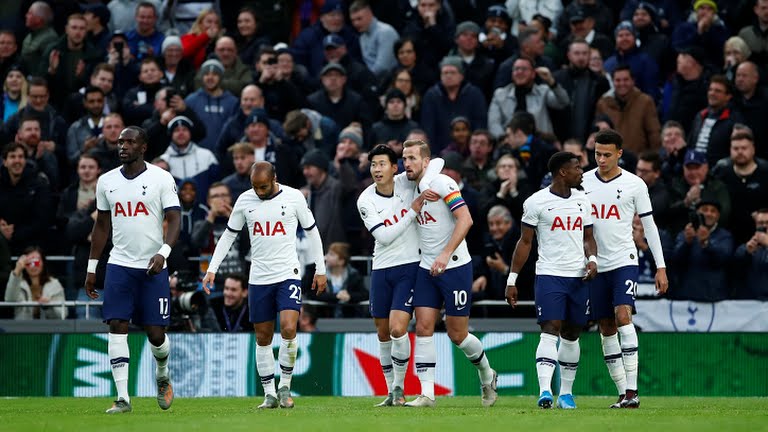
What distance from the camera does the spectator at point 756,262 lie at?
20.2 m

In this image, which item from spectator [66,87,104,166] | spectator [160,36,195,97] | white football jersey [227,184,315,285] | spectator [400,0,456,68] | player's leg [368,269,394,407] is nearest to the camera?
white football jersey [227,184,315,285]

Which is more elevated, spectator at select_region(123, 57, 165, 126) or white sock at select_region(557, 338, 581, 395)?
spectator at select_region(123, 57, 165, 126)

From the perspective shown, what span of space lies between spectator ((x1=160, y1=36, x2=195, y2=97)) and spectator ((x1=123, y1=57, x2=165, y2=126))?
1.52 feet

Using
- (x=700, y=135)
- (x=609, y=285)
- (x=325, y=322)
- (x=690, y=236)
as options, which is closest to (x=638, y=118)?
(x=700, y=135)

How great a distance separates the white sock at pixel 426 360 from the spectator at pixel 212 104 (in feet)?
31.3

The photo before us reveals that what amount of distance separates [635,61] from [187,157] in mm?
7750

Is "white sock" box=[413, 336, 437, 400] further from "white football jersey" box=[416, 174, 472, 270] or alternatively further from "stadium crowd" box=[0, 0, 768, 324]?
"stadium crowd" box=[0, 0, 768, 324]

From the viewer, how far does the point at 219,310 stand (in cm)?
2100

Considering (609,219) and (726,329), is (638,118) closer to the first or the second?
(726,329)

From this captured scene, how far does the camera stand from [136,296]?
15.4 meters

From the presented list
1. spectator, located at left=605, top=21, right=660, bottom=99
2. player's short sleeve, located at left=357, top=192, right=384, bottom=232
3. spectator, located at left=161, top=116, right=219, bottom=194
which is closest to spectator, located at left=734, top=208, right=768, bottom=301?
spectator, located at left=605, top=21, right=660, bottom=99

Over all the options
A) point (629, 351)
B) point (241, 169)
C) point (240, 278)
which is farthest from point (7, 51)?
point (629, 351)

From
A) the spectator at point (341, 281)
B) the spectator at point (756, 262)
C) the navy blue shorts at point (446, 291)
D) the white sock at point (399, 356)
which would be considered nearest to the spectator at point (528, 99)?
the spectator at point (341, 281)

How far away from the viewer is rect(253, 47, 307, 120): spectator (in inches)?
947
